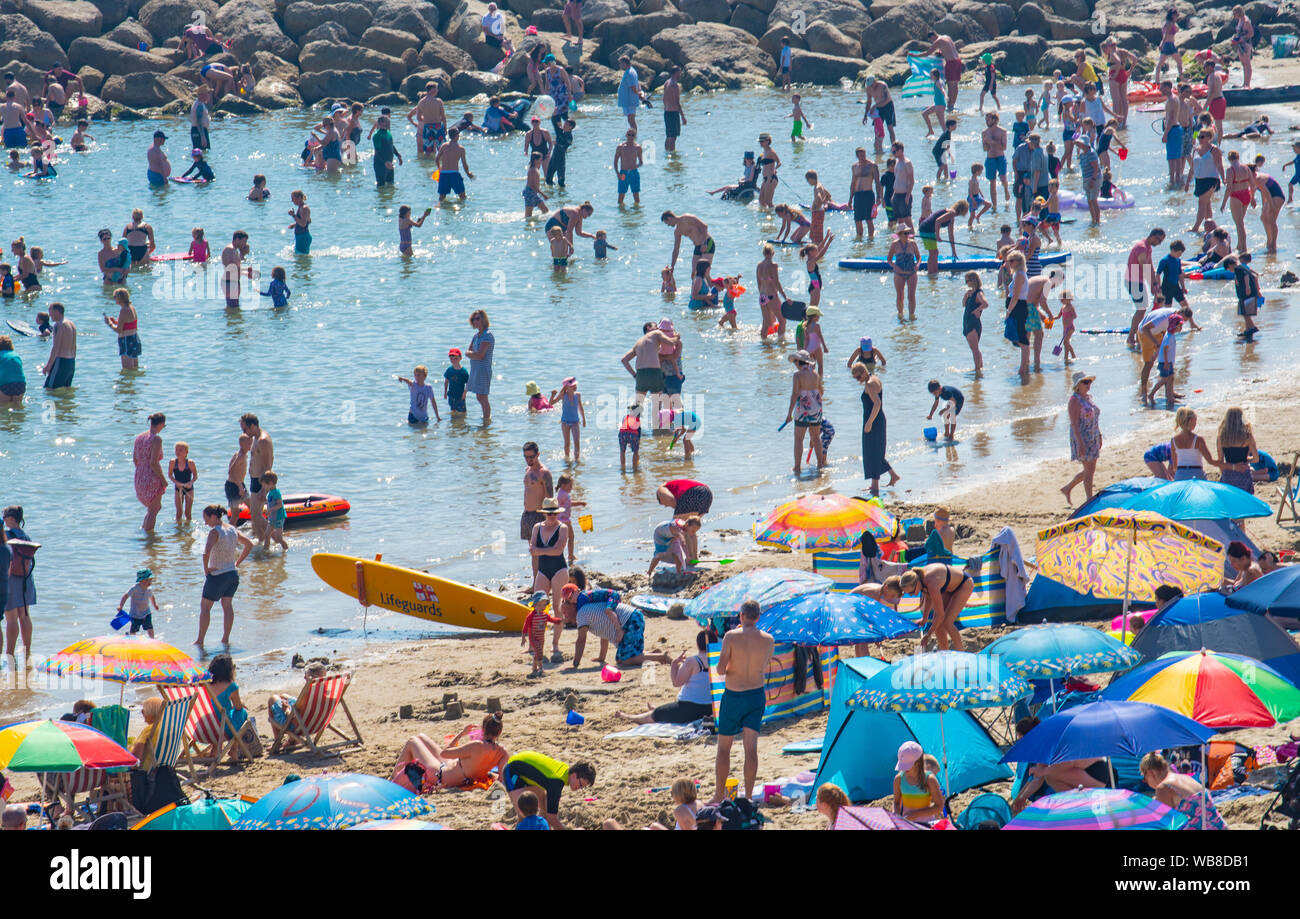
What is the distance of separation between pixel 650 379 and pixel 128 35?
28.2 meters

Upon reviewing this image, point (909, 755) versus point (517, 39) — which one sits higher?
point (517, 39)

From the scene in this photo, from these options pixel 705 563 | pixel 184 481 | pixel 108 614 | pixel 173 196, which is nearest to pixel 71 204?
pixel 173 196

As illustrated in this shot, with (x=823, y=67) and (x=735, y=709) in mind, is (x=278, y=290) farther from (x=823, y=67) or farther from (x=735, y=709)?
(x=823, y=67)

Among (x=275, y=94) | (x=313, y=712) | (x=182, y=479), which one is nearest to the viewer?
(x=313, y=712)

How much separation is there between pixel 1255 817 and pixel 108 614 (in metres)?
9.96

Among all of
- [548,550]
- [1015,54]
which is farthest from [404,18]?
[548,550]

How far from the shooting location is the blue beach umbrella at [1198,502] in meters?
10.2

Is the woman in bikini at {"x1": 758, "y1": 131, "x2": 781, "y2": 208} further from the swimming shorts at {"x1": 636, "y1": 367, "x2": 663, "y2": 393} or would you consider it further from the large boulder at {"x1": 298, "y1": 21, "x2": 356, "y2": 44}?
the large boulder at {"x1": 298, "y1": 21, "x2": 356, "y2": 44}

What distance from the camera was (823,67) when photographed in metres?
41.4

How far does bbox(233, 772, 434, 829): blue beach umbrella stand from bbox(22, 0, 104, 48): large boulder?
3669 centimetres

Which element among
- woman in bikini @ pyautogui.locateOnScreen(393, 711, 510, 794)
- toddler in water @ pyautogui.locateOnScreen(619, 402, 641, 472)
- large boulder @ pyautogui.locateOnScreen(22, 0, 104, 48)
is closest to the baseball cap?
woman in bikini @ pyautogui.locateOnScreen(393, 711, 510, 794)

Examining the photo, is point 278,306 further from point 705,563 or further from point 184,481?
point 705,563

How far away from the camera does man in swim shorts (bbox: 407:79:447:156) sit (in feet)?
107
